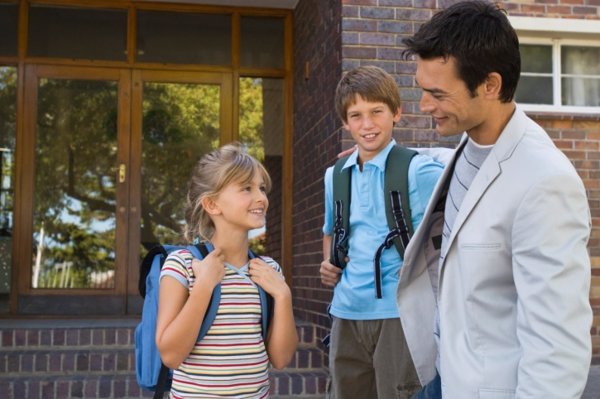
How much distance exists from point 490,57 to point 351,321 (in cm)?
133

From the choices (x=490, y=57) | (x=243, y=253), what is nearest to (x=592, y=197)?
(x=243, y=253)

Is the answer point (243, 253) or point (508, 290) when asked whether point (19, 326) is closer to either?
point (243, 253)

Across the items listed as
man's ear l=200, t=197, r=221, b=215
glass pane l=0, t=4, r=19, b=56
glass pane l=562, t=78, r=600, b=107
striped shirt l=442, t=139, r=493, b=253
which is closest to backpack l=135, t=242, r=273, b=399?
man's ear l=200, t=197, r=221, b=215

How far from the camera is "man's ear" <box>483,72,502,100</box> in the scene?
1777 mm

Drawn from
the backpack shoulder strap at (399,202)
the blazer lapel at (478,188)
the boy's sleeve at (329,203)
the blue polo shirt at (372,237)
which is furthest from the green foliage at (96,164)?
the blazer lapel at (478,188)

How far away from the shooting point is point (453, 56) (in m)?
1.78

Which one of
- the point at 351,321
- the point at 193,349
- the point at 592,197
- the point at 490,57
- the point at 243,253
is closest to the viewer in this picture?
the point at 490,57

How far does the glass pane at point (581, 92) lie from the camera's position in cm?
595

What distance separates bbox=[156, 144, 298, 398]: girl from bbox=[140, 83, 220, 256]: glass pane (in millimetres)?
4771

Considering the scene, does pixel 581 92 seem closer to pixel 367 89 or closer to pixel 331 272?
pixel 367 89

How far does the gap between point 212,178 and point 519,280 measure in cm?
126

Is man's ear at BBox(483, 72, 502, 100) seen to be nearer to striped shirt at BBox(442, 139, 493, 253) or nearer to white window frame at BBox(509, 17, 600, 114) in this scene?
striped shirt at BBox(442, 139, 493, 253)

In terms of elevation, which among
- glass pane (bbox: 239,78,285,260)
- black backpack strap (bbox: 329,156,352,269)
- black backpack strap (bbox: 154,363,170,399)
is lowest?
black backpack strap (bbox: 154,363,170,399)

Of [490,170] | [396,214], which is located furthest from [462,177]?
[396,214]
